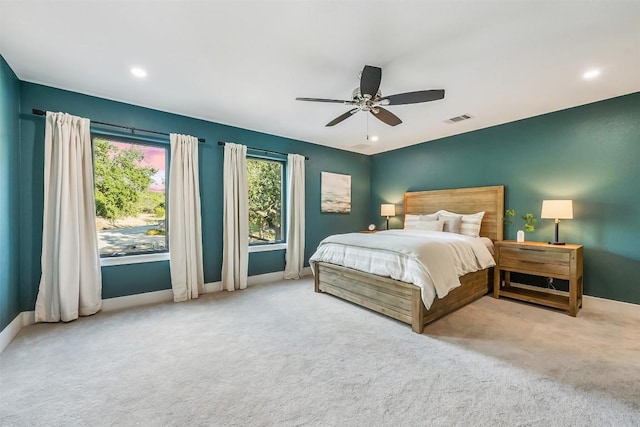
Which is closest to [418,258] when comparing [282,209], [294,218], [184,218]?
[294,218]

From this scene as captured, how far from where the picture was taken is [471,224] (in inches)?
165

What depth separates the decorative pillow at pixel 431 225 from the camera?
4.36 m

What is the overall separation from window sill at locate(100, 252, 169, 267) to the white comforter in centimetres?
223

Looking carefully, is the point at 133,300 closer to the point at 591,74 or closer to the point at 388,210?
the point at 388,210

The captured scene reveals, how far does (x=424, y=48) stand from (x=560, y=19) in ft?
2.95

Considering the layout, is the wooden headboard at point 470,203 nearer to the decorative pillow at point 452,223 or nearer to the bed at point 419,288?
the bed at point 419,288

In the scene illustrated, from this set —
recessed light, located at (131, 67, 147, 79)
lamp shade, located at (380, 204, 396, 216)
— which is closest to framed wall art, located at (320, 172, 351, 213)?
lamp shade, located at (380, 204, 396, 216)

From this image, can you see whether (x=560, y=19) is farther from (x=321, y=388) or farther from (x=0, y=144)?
(x=0, y=144)

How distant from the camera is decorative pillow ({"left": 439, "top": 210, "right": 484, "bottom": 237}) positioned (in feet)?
13.6

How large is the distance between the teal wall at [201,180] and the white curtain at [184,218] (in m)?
0.19

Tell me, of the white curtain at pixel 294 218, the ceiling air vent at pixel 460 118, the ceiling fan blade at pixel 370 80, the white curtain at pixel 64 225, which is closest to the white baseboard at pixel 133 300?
the white curtain at pixel 64 225

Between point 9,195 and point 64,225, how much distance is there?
49 centimetres

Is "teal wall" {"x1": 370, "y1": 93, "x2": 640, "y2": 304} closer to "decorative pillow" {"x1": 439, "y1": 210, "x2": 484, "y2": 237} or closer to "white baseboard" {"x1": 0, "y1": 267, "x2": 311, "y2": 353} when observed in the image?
"decorative pillow" {"x1": 439, "y1": 210, "x2": 484, "y2": 237}

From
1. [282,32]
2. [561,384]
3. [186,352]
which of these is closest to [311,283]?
[186,352]
